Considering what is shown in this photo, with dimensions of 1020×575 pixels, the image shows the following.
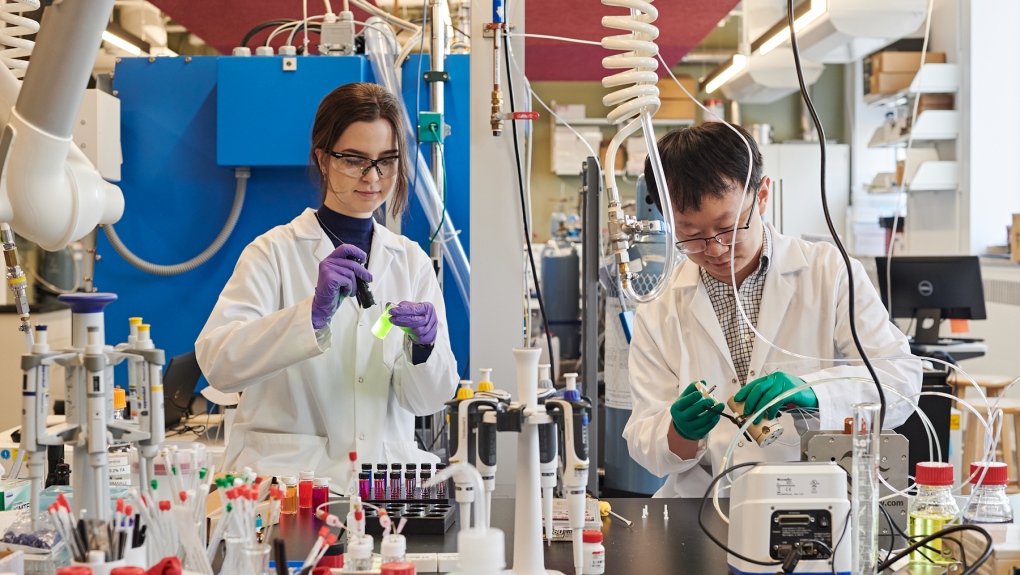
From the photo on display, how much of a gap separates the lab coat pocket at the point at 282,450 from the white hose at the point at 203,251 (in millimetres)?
978

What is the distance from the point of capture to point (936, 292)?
157 inches

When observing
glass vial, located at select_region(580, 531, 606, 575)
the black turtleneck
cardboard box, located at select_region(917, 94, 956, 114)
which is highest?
cardboard box, located at select_region(917, 94, 956, 114)

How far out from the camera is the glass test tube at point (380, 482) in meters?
1.42

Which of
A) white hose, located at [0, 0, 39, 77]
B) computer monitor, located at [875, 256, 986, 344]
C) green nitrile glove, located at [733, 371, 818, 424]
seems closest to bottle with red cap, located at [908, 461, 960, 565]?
green nitrile glove, located at [733, 371, 818, 424]

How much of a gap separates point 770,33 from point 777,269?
379cm

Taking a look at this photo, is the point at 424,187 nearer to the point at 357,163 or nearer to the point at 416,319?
the point at 357,163

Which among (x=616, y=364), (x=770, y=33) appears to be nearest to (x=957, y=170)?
(x=770, y=33)

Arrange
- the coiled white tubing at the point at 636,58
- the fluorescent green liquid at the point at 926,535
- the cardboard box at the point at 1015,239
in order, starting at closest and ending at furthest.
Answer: the fluorescent green liquid at the point at 926,535
the coiled white tubing at the point at 636,58
the cardboard box at the point at 1015,239

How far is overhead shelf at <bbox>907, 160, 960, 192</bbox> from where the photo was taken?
19.1ft

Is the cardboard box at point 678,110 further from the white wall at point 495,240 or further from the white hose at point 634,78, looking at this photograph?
the white hose at point 634,78

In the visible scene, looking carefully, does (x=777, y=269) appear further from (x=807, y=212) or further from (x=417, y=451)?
(x=807, y=212)

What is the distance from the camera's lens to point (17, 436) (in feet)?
6.21

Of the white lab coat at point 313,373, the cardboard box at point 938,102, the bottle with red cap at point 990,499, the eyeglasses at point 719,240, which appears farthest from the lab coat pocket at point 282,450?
the cardboard box at point 938,102

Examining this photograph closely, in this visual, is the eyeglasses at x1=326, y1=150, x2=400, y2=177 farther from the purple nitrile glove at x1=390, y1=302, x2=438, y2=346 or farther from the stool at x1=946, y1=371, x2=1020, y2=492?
the stool at x1=946, y1=371, x2=1020, y2=492
